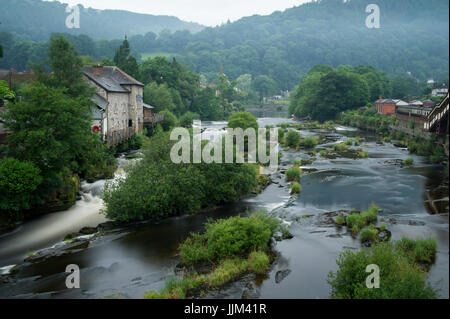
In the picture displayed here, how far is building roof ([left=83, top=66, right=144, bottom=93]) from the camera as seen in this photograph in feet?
135

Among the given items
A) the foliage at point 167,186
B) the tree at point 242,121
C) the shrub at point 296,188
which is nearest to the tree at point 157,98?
the tree at point 242,121

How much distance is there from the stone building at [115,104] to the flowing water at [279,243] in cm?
981

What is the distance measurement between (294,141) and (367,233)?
3374 cm

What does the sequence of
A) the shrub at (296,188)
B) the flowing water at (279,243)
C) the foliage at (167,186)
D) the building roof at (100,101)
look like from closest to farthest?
1. the flowing water at (279,243)
2. the foliage at (167,186)
3. the shrub at (296,188)
4. the building roof at (100,101)

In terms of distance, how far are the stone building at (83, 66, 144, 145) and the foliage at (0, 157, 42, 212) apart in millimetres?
14066

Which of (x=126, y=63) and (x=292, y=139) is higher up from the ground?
(x=126, y=63)

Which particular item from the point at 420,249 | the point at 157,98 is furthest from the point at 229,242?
the point at 157,98

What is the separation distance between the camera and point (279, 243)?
18.7 meters

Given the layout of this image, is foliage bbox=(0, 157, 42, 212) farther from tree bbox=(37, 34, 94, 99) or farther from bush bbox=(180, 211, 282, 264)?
tree bbox=(37, 34, 94, 99)

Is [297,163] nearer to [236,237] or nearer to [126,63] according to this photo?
[236,237]

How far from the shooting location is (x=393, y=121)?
58.6 meters

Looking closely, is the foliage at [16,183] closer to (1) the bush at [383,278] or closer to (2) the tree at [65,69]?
(2) the tree at [65,69]

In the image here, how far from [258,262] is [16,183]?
14221 mm

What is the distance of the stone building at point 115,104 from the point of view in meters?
38.1
